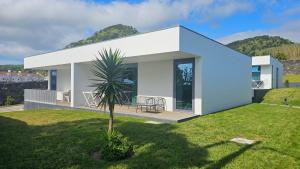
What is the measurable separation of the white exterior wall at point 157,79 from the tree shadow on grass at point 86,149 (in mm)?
5166

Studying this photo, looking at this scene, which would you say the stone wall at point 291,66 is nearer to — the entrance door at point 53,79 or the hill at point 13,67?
the entrance door at point 53,79

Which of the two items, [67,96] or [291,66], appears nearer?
[67,96]

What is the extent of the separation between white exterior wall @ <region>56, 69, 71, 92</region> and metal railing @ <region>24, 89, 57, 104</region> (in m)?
3.55

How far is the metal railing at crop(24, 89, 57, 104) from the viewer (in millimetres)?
16447

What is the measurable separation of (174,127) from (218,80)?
20.0 ft

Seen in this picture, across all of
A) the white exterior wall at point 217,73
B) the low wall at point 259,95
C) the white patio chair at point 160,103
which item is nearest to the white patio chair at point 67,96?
the white patio chair at point 160,103

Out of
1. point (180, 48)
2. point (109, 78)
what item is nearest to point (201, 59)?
point (180, 48)

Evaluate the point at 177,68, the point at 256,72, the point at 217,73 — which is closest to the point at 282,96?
the point at 256,72

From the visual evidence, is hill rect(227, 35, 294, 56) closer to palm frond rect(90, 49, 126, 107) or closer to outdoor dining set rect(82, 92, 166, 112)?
outdoor dining set rect(82, 92, 166, 112)

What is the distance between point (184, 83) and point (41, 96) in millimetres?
12149

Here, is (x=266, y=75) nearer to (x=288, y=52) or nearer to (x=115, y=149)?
(x=115, y=149)

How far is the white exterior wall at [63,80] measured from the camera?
70.4ft

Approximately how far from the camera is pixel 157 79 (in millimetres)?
13930

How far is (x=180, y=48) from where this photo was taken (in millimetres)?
9633
